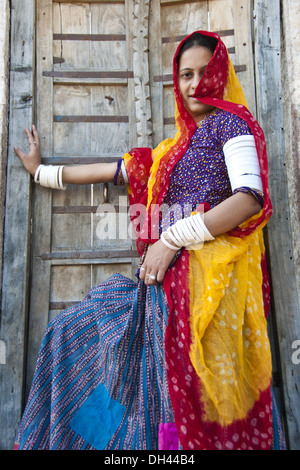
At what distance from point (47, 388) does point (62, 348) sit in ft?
0.63

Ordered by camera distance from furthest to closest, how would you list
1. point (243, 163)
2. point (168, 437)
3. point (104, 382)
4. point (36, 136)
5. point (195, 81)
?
point (36, 136), point (195, 81), point (104, 382), point (243, 163), point (168, 437)

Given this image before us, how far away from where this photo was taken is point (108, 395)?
1861 millimetres

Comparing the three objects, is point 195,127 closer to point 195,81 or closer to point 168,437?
point 195,81

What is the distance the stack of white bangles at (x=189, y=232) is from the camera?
5.78 ft

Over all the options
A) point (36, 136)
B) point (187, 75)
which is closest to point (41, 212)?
point (36, 136)

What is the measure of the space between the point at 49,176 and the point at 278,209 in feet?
4.19

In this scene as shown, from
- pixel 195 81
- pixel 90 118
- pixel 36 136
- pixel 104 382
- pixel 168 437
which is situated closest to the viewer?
pixel 168 437

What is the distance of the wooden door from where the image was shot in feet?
8.21

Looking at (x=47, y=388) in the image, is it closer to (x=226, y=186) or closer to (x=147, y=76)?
(x=226, y=186)

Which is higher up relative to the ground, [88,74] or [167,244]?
[88,74]

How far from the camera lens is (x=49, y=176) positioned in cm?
242

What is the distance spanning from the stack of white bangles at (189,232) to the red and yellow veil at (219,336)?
0.05 meters

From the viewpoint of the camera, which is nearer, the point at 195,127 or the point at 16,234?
the point at 195,127
